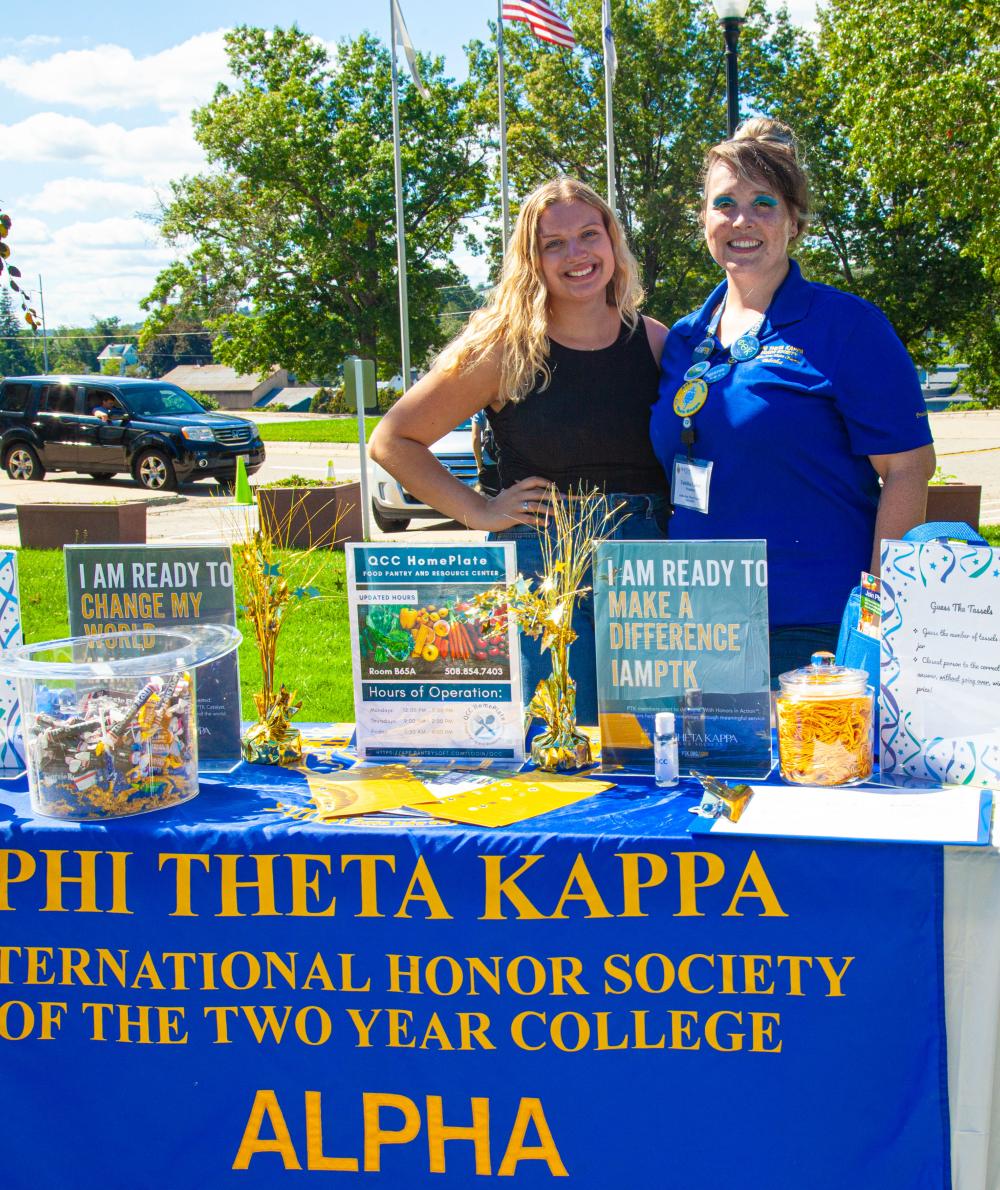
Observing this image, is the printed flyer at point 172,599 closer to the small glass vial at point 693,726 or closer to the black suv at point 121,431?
the small glass vial at point 693,726

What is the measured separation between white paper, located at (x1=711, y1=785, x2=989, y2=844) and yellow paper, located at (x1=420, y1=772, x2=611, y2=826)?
0.93 feet

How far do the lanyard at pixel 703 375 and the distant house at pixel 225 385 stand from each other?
195 feet

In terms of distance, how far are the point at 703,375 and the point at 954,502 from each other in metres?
5.90

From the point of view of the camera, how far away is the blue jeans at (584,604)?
8.26ft

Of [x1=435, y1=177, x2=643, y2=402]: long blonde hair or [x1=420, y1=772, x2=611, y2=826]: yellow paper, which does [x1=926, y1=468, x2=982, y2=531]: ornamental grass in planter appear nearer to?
[x1=435, y1=177, x2=643, y2=402]: long blonde hair

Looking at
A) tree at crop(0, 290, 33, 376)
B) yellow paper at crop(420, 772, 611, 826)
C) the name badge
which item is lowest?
yellow paper at crop(420, 772, 611, 826)

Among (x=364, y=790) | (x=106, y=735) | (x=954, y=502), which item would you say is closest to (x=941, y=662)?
(x=364, y=790)

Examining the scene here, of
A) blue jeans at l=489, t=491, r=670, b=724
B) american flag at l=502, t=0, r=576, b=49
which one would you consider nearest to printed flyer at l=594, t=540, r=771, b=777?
blue jeans at l=489, t=491, r=670, b=724

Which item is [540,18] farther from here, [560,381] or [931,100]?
[560,381]

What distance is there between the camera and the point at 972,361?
72.9ft

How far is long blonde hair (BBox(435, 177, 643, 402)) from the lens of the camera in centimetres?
258

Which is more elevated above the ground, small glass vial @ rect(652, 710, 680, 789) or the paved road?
the paved road

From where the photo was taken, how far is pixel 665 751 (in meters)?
2.03

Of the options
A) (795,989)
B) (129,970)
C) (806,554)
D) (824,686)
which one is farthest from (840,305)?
(129,970)
